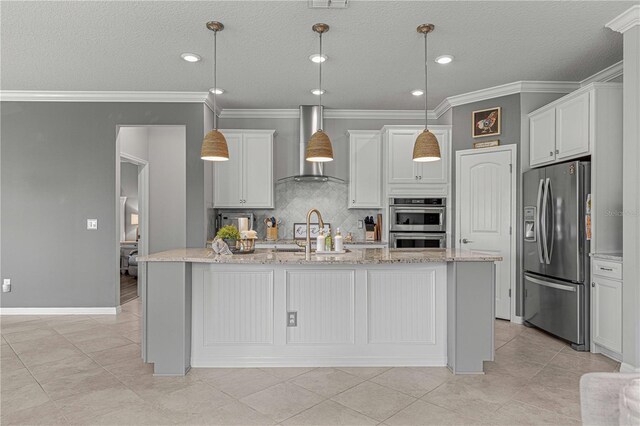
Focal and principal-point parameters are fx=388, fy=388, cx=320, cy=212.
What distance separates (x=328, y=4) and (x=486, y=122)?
9.11 feet

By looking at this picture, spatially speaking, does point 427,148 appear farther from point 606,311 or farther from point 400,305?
point 606,311

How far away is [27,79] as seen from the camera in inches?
168

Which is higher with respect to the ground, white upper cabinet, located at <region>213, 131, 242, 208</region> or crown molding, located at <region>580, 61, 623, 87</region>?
crown molding, located at <region>580, 61, 623, 87</region>

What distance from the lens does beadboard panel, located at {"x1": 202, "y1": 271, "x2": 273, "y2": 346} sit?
3.03 meters

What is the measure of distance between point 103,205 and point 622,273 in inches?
213

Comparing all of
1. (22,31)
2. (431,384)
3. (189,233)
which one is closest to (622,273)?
(431,384)

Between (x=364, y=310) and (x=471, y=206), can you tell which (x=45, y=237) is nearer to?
(x=364, y=310)

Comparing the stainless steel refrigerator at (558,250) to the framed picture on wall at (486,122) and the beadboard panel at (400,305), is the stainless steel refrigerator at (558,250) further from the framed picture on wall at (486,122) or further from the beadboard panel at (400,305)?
the beadboard panel at (400,305)

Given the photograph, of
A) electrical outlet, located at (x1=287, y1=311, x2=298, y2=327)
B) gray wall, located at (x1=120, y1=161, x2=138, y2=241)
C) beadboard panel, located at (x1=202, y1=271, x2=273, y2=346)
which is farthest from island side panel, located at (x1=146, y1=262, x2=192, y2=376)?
gray wall, located at (x1=120, y1=161, x2=138, y2=241)

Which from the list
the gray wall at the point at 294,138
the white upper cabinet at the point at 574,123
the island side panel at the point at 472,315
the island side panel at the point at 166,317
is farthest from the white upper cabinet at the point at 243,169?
the white upper cabinet at the point at 574,123

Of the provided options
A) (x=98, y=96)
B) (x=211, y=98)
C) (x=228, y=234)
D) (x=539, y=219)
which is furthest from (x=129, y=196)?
(x=539, y=219)

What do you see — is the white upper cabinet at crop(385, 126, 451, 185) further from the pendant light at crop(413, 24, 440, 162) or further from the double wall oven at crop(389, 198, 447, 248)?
the pendant light at crop(413, 24, 440, 162)

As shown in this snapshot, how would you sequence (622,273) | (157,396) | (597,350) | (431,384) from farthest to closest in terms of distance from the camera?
(597,350)
(622,273)
(431,384)
(157,396)

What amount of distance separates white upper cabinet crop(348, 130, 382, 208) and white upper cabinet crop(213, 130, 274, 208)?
1.13 meters
